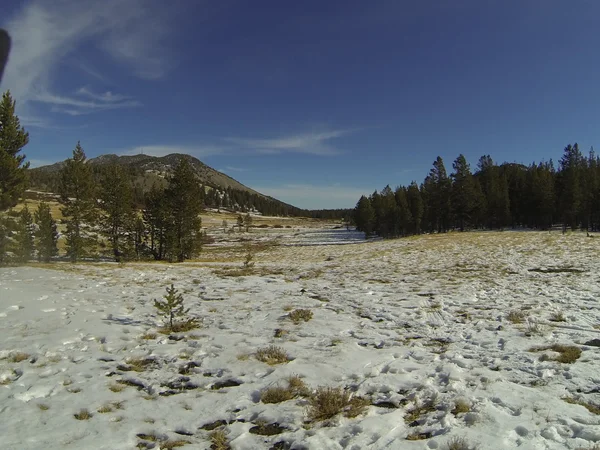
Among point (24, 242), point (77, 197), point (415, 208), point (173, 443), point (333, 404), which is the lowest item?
point (173, 443)

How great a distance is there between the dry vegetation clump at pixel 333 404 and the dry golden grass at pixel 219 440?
122cm

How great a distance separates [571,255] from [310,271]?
16.5m

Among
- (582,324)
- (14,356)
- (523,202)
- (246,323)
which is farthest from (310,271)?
(523,202)

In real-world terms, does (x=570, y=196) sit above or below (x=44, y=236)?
above

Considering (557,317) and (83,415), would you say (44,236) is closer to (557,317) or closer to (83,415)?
(83,415)

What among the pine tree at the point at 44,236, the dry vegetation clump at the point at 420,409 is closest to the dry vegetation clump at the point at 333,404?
the dry vegetation clump at the point at 420,409

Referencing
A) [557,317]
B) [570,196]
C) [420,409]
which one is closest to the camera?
[420,409]

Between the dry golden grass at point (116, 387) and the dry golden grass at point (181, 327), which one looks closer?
the dry golden grass at point (116, 387)

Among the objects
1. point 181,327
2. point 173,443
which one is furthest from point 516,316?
point 181,327

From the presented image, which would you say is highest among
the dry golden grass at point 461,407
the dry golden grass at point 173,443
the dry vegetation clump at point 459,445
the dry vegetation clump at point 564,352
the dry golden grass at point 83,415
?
the dry vegetation clump at point 564,352

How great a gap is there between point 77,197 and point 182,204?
26.4 ft

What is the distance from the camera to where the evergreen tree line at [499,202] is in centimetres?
6412

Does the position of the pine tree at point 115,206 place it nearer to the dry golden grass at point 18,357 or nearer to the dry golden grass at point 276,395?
the dry golden grass at point 18,357

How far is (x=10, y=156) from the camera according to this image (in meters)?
21.6
